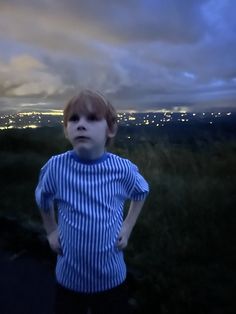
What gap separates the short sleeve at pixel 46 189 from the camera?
2.34 m

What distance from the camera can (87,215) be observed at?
2248 millimetres

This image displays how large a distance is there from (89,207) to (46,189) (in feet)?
0.89

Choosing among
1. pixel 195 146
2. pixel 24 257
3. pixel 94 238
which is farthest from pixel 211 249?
pixel 195 146

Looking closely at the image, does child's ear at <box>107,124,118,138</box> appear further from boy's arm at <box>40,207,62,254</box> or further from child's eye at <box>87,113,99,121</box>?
boy's arm at <box>40,207,62,254</box>

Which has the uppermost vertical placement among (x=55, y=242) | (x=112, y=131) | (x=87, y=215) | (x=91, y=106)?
(x=91, y=106)

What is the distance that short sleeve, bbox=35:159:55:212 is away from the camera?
2.34 meters

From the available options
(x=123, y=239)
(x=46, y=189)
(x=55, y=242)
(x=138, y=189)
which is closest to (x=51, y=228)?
(x=55, y=242)

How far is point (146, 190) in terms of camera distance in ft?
8.16

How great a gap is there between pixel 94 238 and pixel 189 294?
1.90 m

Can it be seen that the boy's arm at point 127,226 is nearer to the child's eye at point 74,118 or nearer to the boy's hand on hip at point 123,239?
the boy's hand on hip at point 123,239

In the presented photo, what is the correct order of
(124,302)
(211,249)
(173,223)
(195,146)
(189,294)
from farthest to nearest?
(195,146) → (173,223) → (211,249) → (189,294) → (124,302)

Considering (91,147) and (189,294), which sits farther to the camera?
(189,294)

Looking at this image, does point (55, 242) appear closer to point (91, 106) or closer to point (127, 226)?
point (127, 226)

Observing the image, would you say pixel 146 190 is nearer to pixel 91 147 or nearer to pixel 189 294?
pixel 91 147
